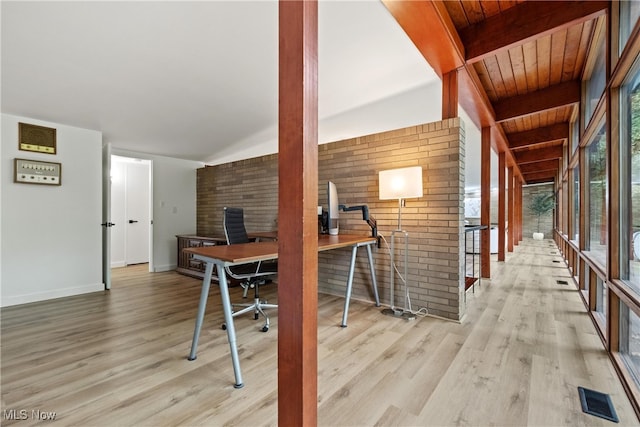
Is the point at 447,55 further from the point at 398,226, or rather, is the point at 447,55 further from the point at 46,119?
the point at 46,119

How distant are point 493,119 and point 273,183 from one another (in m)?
3.64

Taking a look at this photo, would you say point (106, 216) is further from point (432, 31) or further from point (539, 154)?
point (539, 154)

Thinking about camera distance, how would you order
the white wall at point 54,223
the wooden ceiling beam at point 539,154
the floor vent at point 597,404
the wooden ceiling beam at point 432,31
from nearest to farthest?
the floor vent at point 597,404, the wooden ceiling beam at point 432,31, the white wall at point 54,223, the wooden ceiling beam at point 539,154

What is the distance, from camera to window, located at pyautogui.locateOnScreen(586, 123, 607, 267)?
2572mm

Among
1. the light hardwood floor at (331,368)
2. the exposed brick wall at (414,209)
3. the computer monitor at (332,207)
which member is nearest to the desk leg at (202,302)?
the light hardwood floor at (331,368)

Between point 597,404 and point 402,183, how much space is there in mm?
1973

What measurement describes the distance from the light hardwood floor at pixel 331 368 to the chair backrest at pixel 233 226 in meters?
0.83

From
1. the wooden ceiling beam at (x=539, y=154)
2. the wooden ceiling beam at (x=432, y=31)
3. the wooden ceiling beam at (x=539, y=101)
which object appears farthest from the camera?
the wooden ceiling beam at (x=539, y=154)

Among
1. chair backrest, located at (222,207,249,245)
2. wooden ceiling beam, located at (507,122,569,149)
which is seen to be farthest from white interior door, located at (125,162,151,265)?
wooden ceiling beam, located at (507,122,569,149)

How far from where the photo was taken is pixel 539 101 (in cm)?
398

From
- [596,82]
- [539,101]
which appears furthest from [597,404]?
[539,101]

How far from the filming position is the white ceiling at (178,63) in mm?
1921

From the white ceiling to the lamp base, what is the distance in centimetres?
259

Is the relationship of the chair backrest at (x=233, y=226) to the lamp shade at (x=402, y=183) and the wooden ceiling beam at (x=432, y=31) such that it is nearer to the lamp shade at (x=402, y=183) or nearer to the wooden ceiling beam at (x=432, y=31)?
the lamp shade at (x=402, y=183)
